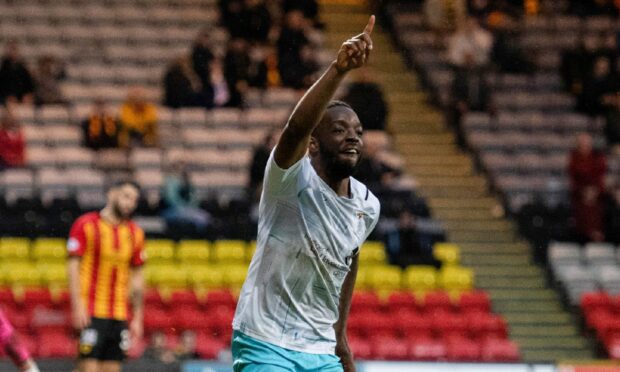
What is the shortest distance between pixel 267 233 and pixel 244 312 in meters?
0.34

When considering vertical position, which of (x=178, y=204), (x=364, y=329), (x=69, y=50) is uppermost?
(x=69, y=50)

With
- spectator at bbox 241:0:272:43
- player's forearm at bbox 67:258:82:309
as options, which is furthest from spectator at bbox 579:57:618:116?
player's forearm at bbox 67:258:82:309

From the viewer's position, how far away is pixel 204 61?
17.2 metres

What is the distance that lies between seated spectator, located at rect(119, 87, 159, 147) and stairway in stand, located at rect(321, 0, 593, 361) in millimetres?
4044

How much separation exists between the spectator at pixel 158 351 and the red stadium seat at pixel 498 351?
353 centimetres

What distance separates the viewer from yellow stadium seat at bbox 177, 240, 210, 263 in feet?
48.4

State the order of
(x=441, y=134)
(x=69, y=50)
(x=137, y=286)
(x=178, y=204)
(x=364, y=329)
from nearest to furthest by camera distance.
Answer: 1. (x=137, y=286)
2. (x=364, y=329)
3. (x=178, y=204)
4. (x=69, y=50)
5. (x=441, y=134)

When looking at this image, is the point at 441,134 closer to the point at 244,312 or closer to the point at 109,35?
the point at 109,35

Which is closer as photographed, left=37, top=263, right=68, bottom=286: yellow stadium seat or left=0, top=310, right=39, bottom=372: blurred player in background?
left=0, top=310, right=39, bottom=372: blurred player in background

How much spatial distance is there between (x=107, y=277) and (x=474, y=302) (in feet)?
19.6

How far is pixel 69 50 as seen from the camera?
1808 centimetres

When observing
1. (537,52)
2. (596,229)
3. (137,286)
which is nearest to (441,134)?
(537,52)

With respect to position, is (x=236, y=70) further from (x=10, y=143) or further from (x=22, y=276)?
(x=22, y=276)

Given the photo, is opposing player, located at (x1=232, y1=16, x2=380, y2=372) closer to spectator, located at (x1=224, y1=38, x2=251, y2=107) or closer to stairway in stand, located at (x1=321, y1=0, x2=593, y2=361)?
stairway in stand, located at (x1=321, y1=0, x2=593, y2=361)
